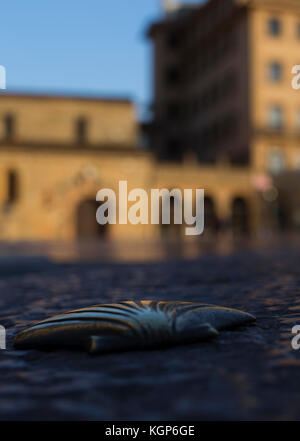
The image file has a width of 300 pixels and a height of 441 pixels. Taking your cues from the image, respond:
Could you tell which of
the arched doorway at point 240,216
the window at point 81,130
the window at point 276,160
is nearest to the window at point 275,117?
the window at point 276,160

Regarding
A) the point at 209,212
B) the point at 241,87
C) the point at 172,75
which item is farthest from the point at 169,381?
the point at 172,75

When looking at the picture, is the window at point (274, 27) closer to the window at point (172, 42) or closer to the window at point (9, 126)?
the window at point (172, 42)

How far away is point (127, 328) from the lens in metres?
1.70

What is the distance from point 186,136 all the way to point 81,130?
15551 millimetres

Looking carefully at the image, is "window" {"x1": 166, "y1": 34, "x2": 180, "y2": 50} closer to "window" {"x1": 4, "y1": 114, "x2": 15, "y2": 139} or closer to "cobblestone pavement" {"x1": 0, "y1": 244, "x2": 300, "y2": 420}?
"window" {"x1": 4, "y1": 114, "x2": 15, "y2": 139}

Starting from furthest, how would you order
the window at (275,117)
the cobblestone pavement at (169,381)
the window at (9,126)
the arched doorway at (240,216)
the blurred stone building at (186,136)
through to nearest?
the window at (275,117)
the arched doorway at (240,216)
the window at (9,126)
the blurred stone building at (186,136)
the cobblestone pavement at (169,381)

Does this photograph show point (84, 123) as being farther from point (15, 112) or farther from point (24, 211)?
point (24, 211)

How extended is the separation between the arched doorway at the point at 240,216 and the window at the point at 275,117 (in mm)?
6962

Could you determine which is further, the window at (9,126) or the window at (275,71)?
the window at (275,71)

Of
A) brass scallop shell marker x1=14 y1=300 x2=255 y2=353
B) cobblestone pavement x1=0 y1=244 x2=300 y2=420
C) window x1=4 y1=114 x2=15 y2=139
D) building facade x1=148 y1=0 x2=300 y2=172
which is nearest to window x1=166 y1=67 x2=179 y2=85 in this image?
building facade x1=148 y1=0 x2=300 y2=172

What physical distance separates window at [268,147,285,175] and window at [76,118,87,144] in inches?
557

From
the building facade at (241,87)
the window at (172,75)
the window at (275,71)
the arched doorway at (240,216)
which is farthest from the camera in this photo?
the window at (172,75)

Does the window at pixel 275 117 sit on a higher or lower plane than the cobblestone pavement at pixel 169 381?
higher

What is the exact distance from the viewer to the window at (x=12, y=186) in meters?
33.4
